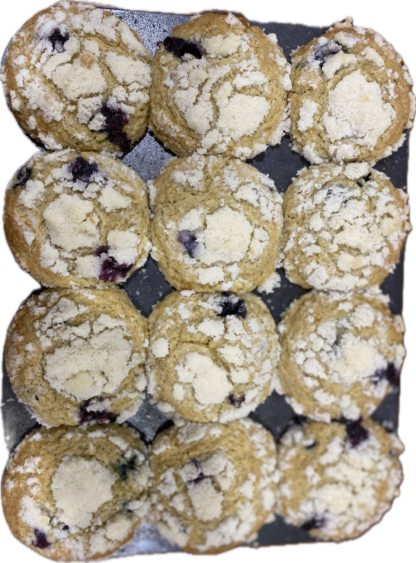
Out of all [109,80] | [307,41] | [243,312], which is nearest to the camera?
[109,80]

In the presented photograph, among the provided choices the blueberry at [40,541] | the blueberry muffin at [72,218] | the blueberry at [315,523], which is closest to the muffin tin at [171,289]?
the blueberry at [315,523]

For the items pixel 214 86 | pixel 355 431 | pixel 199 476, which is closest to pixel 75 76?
pixel 214 86

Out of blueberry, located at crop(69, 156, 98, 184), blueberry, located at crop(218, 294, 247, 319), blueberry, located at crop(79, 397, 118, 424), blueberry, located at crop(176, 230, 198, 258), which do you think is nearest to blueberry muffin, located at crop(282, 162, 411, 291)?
blueberry, located at crop(218, 294, 247, 319)

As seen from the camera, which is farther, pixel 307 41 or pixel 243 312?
pixel 307 41

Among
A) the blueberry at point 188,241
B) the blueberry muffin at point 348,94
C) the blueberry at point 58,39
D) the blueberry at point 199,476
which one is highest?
the blueberry at point 58,39

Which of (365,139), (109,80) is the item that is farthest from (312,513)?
(109,80)

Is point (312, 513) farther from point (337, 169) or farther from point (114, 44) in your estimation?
point (114, 44)

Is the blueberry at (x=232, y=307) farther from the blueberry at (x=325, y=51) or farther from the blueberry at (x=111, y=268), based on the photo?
the blueberry at (x=325, y=51)
